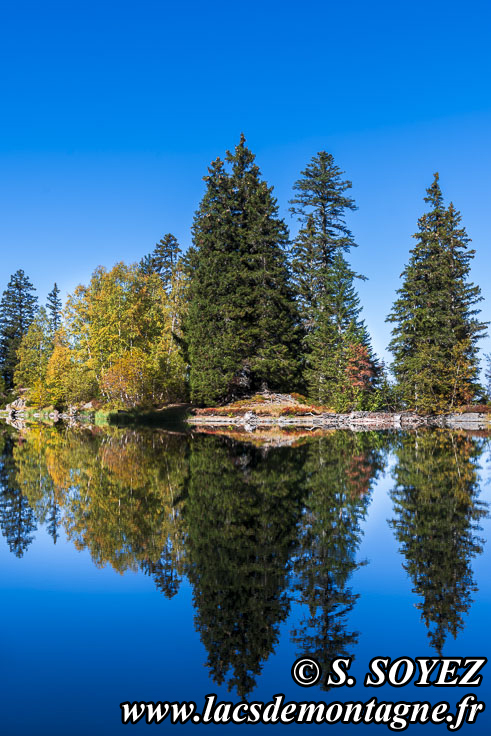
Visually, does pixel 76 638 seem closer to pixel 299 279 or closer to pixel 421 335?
pixel 421 335

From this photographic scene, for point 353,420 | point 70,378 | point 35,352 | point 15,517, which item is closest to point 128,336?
point 70,378

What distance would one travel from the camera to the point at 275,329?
36.8m

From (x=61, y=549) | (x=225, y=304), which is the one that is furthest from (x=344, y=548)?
(x=225, y=304)

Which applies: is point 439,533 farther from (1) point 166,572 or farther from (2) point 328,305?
(2) point 328,305

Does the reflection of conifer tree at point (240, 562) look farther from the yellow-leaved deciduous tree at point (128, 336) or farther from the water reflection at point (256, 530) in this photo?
the yellow-leaved deciduous tree at point (128, 336)

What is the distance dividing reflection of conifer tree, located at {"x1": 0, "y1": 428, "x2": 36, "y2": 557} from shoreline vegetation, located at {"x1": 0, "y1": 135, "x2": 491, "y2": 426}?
23.5m

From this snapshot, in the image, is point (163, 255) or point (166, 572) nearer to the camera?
point (166, 572)

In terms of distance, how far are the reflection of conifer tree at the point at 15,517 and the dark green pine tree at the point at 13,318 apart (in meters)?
61.5

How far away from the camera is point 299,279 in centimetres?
4100

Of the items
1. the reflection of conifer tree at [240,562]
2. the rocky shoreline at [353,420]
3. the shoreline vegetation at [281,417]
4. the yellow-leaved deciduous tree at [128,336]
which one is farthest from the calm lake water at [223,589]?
the yellow-leaved deciduous tree at [128,336]

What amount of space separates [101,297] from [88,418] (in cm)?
940

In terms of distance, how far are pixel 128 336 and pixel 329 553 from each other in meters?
35.5

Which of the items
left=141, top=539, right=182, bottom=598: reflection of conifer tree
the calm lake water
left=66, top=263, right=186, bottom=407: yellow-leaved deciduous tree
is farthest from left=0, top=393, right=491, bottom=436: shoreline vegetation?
left=141, top=539, right=182, bottom=598: reflection of conifer tree

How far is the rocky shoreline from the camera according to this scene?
3288 cm
